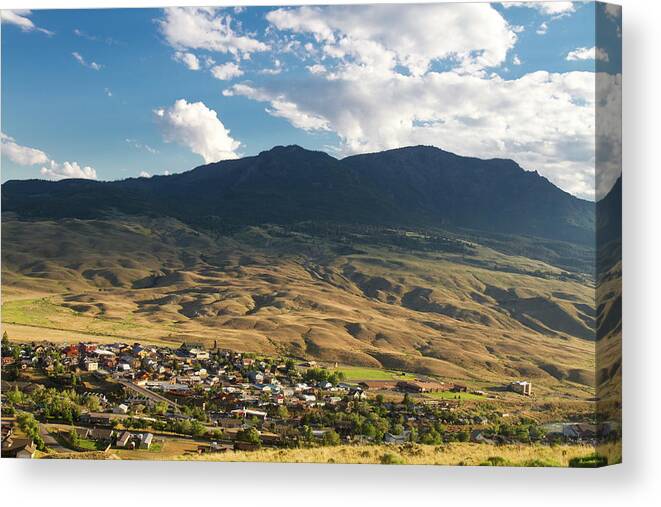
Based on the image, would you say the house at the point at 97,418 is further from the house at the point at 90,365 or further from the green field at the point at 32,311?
the green field at the point at 32,311

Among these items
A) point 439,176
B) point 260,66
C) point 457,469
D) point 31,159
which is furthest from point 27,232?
point 457,469

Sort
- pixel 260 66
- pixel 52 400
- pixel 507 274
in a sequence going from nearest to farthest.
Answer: pixel 52 400 < pixel 260 66 < pixel 507 274

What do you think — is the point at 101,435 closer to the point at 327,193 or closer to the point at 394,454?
the point at 394,454

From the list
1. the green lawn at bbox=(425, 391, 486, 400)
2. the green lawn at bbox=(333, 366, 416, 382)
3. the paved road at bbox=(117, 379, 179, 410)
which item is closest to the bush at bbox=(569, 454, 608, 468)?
the green lawn at bbox=(425, 391, 486, 400)

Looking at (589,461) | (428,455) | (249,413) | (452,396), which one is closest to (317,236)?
(249,413)

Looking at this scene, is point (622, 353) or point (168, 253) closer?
point (622, 353)

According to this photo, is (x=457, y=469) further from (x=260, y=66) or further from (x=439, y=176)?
(x=260, y=66)
